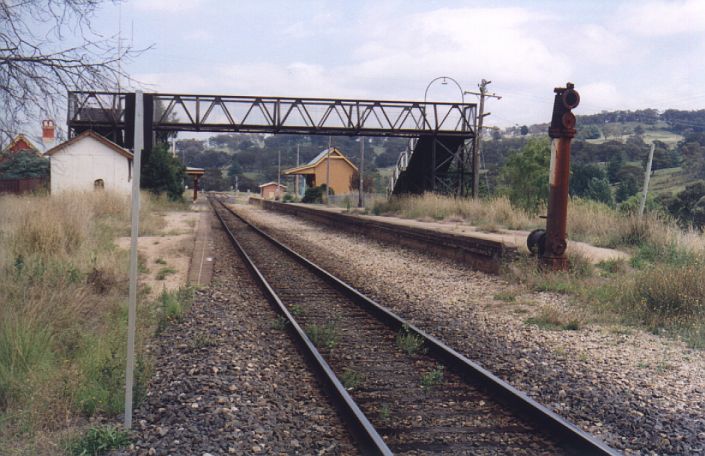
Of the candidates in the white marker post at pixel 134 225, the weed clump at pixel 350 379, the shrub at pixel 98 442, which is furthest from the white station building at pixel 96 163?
the shrub at pixel 98 442

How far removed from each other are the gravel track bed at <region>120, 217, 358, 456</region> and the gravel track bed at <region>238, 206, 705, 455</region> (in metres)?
1.97

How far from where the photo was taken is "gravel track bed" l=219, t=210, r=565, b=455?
15.7ft

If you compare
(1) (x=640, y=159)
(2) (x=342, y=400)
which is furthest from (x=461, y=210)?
(1) (x=640, y=159)

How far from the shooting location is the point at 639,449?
4.70m

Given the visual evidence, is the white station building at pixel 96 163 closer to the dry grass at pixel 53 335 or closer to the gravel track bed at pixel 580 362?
the dry grass at pixel 53 335

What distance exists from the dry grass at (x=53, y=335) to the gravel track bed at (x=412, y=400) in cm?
207

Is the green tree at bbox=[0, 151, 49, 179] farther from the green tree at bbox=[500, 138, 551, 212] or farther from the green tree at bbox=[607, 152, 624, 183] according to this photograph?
the green tree at bbox=[607, 152, 624, 183]

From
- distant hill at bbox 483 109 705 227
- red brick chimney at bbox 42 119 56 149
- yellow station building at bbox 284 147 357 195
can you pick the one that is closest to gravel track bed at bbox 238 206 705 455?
red brick chimney at bbox 42 119 56 149

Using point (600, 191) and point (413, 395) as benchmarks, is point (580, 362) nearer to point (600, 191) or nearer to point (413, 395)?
point (413, 395)

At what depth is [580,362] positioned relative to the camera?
702 cm

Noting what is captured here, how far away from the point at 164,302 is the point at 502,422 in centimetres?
567

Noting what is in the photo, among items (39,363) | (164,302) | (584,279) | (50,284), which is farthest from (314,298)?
(39,363)

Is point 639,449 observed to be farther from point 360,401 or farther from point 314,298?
point 314,298

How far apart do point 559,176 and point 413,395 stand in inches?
308
